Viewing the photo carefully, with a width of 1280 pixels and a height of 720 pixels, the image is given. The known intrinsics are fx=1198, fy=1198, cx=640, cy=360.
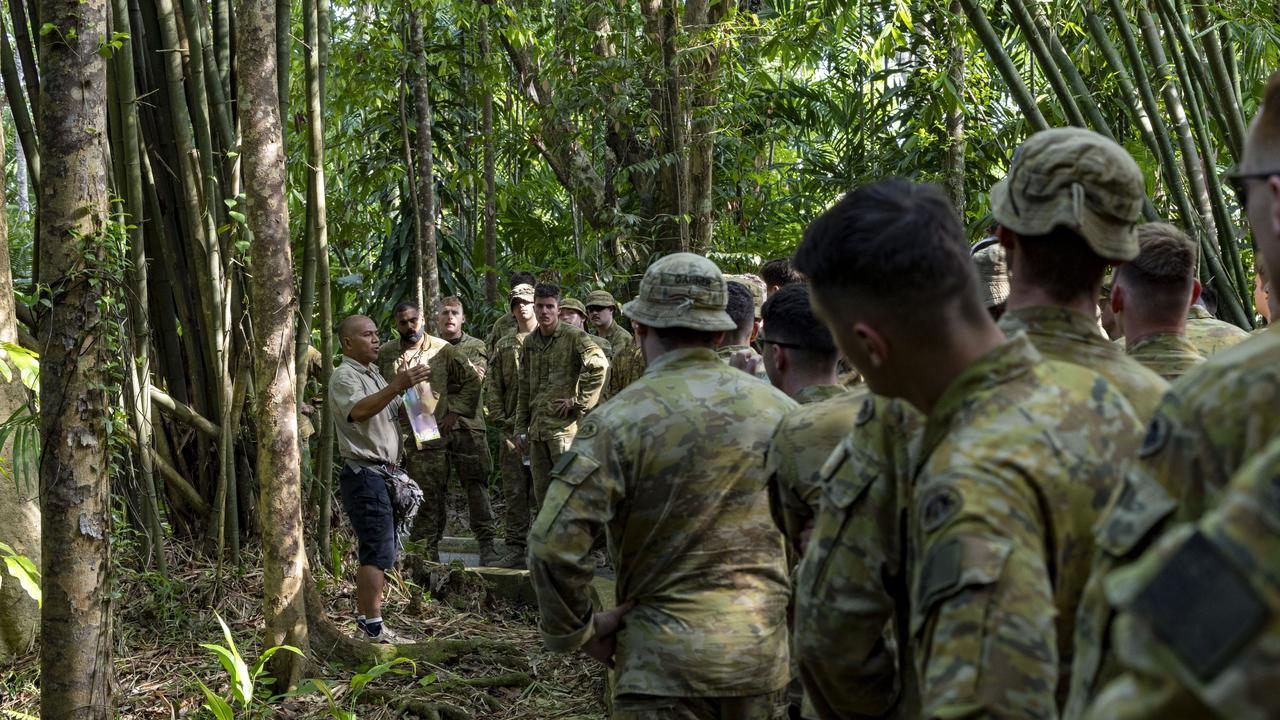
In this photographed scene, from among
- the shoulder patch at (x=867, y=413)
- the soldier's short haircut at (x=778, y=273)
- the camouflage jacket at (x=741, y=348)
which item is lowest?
Result: the camouflage jacket at (x=741, y=348)

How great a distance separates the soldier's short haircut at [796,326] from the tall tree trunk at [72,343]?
7.44ft

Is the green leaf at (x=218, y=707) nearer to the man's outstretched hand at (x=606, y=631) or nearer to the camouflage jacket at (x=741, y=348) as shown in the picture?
the man's outstretched hand at (x=606, y=631)

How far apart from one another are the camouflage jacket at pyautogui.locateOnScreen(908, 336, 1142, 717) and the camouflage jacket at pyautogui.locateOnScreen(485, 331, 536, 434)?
7.52m

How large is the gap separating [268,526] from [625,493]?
115 inches

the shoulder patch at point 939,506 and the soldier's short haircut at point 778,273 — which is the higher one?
the shoulder patch at point 939,506

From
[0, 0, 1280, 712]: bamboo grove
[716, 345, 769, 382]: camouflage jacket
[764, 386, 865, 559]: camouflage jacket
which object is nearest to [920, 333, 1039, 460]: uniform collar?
[764, 386, 865, 559]: camouflage jacket

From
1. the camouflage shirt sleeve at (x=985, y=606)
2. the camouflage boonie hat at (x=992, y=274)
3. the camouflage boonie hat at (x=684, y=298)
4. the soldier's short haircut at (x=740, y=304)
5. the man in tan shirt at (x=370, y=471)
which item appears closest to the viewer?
the camouflage shirt sleeve at (x=985, y=606)

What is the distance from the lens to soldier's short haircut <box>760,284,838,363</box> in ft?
10.8

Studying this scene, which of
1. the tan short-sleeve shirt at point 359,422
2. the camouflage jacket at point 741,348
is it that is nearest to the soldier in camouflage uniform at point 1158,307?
the camouflage jacket at point 741,348

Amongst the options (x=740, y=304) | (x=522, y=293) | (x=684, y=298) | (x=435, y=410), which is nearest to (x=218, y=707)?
(x=740, y=304)

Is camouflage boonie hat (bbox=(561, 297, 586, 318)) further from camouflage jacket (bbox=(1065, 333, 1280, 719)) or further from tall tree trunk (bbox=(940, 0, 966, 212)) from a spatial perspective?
camouflage jacket (bbox=(1065, 333, 1280, 719))

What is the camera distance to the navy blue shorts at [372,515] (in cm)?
655

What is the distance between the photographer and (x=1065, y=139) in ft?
6.44

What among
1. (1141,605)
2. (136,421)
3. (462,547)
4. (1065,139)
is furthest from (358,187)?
(1141,605)
